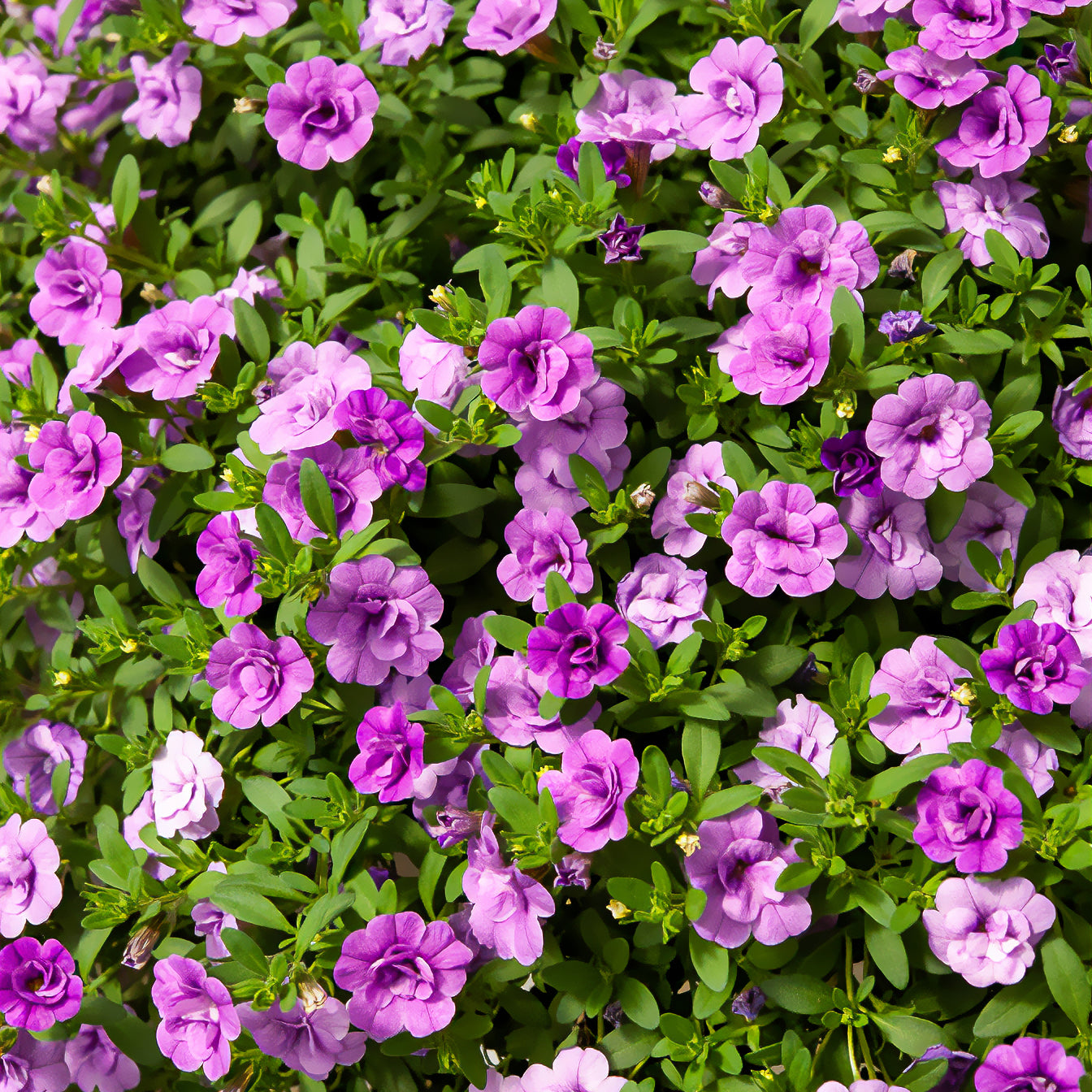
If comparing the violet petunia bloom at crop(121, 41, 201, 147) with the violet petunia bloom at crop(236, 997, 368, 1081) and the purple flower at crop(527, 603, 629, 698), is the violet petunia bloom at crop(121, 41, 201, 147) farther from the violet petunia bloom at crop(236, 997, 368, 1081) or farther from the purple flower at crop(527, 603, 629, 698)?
the violet petunia bloom at crop(236, 997, 368, 1081)

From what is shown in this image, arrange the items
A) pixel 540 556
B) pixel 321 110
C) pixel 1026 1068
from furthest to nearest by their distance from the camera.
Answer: pixel 321 110
pixel 540 556
pixel 1026 1068

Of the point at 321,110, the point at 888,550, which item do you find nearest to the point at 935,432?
the point at 888,550

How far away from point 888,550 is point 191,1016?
1.01 meters

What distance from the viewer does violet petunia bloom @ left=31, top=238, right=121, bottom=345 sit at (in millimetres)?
1653

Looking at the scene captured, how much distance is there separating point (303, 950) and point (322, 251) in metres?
0.97

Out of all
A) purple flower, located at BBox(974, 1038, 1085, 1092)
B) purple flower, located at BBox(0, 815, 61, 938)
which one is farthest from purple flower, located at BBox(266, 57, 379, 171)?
purple flower, located at BBox(974, 1038, 1085, 1092)

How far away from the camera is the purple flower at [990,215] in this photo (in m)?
1.41

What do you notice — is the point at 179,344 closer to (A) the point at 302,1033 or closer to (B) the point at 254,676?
(B) the point at 254,676

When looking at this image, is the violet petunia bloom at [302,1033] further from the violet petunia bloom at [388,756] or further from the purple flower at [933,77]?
the purple flower at [933,77]

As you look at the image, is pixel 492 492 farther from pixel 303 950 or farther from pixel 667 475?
pixel 303 950

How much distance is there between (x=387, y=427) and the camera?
1306 millimetres

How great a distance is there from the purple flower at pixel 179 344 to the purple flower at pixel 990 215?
1002mm

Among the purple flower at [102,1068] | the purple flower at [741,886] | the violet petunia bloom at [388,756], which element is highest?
the violet petunia bloom at [388,756]

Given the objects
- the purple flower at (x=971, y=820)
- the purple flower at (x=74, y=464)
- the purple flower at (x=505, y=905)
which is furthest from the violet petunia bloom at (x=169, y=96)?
the purple flower at (x=971, y=820)
